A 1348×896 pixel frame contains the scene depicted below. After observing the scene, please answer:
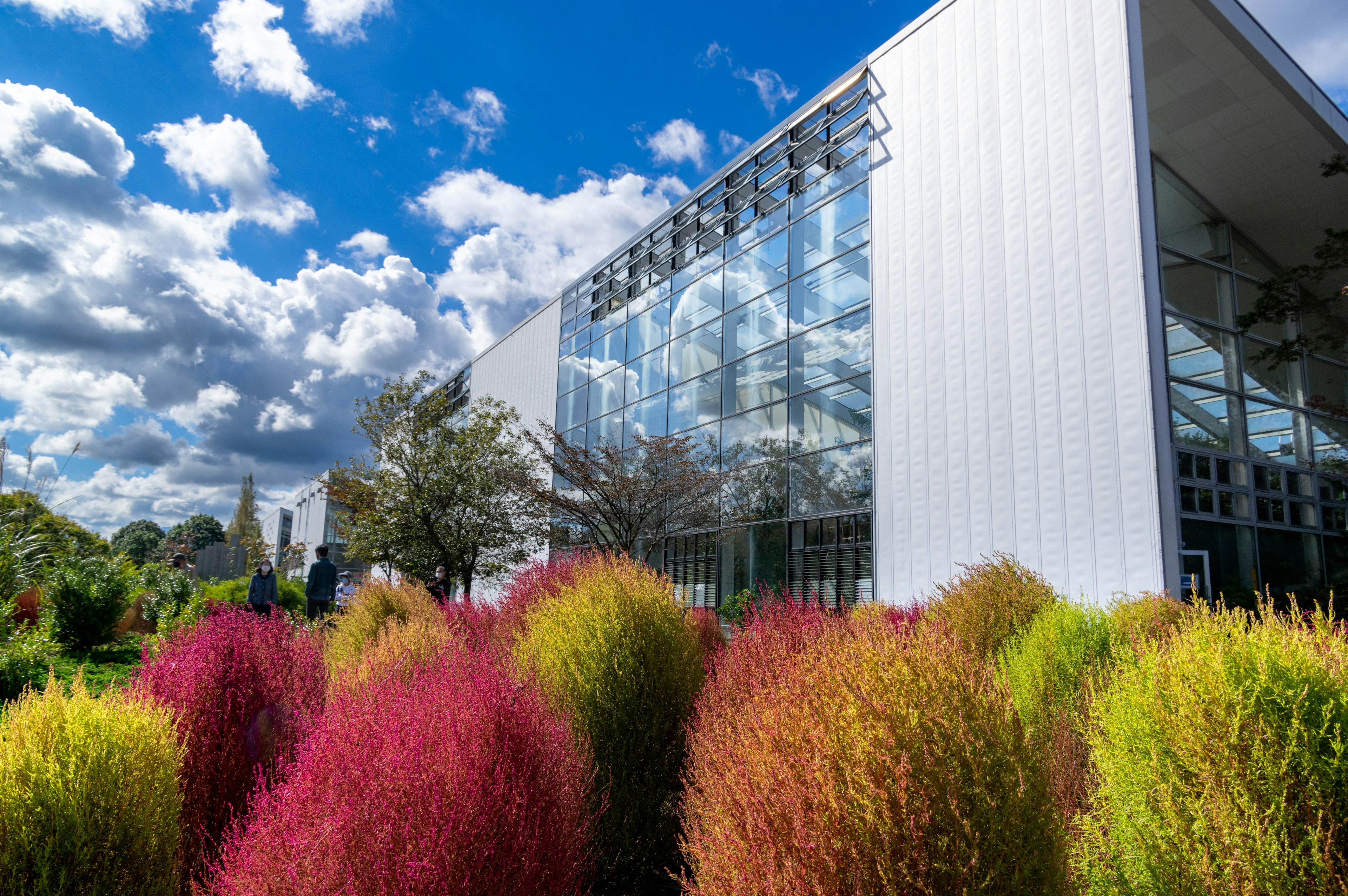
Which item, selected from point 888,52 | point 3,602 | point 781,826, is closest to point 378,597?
point 3,602

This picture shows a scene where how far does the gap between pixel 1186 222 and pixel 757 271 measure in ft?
27.6

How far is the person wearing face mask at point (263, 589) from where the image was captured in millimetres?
10664

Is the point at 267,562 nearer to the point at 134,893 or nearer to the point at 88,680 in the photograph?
the point at 88,680

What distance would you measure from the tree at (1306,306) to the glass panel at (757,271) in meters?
8.67

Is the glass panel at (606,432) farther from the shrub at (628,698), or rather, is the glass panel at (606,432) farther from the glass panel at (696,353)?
the shrub at (628,698)

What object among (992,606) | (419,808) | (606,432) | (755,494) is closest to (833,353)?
(755,494)

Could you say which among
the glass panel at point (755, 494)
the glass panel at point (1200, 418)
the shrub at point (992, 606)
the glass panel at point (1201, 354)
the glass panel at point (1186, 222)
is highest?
the glass panel at point (1186, 222)

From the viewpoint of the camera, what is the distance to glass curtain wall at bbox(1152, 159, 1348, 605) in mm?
10992

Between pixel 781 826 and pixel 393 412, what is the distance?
18.6 metres

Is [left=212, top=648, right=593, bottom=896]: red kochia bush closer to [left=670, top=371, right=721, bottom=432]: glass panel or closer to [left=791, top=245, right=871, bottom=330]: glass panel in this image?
[left=791, top=245, right=871, bottom=330]: glass panel

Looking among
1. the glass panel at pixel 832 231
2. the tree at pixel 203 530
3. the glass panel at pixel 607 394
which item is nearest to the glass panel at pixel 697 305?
the glass panel at pixel 832 231

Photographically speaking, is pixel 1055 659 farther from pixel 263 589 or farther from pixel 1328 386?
pixel 1328 386

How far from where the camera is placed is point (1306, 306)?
13234 millimetres

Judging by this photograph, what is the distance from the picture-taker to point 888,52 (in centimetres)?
1480
